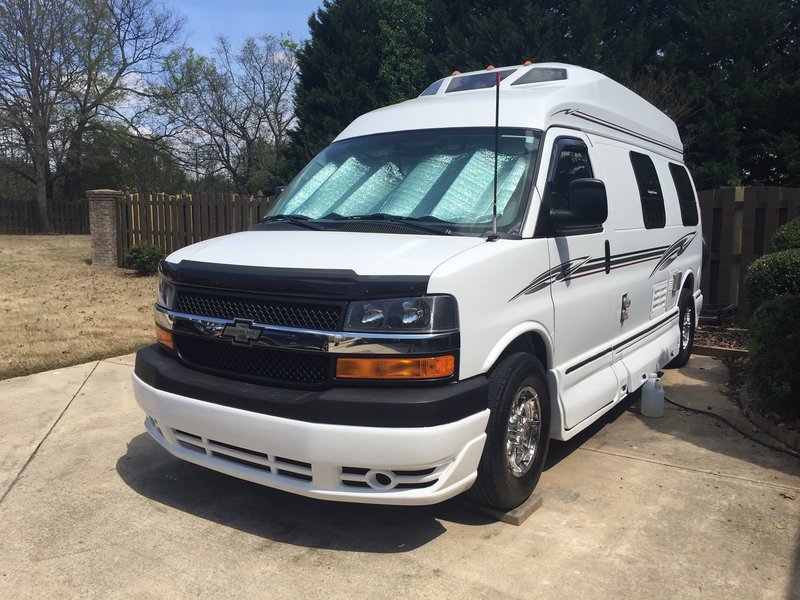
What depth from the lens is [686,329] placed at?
734cm

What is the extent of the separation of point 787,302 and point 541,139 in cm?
254

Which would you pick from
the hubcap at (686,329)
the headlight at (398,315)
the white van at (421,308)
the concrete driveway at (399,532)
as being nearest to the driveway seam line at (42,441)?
the concrete driveway at (399,532)

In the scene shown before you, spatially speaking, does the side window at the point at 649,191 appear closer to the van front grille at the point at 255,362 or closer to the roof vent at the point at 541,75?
the roof vent at the point at 541,75

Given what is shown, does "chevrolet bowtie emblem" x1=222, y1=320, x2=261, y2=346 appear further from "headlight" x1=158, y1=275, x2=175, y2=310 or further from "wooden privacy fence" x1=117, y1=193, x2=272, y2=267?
"wooden privacy fence" x1=117, y1=193, x2=272, y2=267

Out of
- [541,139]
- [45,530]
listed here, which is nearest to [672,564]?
[541,139]

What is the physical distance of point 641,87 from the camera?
700 inches

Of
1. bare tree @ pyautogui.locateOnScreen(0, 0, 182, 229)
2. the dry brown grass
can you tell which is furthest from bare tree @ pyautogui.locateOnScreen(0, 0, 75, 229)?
the dry brown grass

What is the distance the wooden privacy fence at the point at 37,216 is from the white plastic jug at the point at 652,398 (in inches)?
1342

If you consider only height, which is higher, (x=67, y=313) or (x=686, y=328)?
(x=686, y=328)

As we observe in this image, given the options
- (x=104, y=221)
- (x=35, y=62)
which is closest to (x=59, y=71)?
(x=35, y=62)

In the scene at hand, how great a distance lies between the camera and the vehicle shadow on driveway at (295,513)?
3.58 m

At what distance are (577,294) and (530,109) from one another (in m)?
1.20

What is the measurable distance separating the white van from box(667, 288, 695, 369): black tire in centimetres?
208

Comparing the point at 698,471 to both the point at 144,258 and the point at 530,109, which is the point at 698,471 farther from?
the point at 144,258
